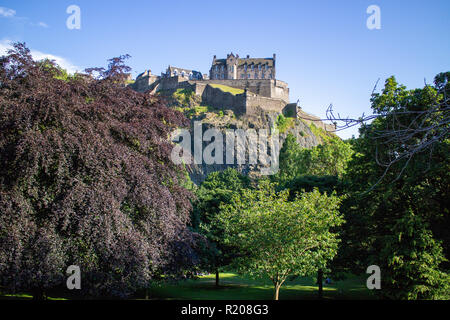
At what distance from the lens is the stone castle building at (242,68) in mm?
104000

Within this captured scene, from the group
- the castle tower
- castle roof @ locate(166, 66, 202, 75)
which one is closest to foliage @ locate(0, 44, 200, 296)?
the castle tower

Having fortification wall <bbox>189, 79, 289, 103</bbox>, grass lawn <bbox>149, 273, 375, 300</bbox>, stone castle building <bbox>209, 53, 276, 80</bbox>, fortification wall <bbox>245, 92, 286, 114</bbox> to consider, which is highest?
stone castle building <bbox>209, 53, 276, 80</bbox>

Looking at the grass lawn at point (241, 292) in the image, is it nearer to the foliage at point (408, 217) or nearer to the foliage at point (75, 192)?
the foliage at point (408, 217)

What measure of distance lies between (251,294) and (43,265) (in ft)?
53.8

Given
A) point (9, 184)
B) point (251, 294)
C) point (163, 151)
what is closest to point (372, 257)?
point (251, 294)

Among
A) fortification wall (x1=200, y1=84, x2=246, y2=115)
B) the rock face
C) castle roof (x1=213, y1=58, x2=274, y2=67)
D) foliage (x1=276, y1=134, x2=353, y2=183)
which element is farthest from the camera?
castle roof (x1=213, y1=58, x2=274, y2=67)

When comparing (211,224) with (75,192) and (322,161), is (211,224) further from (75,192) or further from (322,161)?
(322,161)

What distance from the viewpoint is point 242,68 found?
346 feet

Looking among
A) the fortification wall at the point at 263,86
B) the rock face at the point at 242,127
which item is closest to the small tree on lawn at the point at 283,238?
the rock face at the point at 242,127

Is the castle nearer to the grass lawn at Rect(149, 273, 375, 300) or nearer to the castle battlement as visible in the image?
the castle battlement

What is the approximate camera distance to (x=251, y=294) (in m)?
26.0

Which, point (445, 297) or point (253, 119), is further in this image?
point (253, 119)

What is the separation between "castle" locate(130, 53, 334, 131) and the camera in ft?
287
